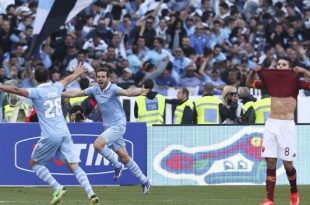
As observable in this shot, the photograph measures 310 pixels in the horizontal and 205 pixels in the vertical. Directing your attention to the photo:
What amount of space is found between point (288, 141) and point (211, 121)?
672 cm

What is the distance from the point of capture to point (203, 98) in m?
24.3

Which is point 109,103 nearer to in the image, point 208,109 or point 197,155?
point 197,155

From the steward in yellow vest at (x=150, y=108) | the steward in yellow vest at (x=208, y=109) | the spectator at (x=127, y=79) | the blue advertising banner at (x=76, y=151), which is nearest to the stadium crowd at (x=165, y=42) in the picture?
the spectator at (x=127, y=79)

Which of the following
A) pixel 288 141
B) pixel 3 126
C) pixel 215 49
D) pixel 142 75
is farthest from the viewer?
pixel 215 49

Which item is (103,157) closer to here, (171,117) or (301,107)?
(171,117)

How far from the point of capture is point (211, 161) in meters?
22.6

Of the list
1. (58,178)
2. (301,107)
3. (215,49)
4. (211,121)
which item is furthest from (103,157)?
(215,49)

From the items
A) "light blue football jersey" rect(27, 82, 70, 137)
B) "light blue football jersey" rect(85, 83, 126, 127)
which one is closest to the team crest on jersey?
"light blue football jersey" rect(85, 83, 126, 127)

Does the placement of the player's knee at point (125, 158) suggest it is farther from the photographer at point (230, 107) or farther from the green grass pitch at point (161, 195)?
the photographer at point (230, 107)

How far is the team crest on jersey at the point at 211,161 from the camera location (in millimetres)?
22594

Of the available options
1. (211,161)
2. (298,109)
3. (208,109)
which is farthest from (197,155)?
(298,109)

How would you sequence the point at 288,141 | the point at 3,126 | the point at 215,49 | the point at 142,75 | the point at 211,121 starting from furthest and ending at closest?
the point at 215,49 < the point at 142,75 < the point at 211,121 < the point at 3,126 < the point at 288,141

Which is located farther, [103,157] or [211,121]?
[211,121]

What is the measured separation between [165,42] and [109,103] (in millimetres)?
11210
